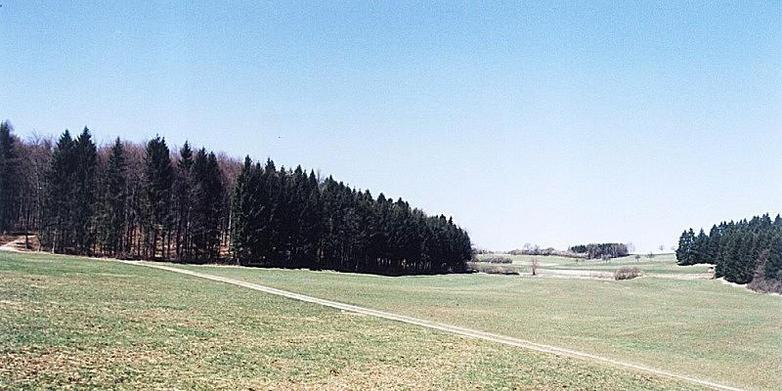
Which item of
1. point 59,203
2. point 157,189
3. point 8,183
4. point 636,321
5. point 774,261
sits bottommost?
point 636,321

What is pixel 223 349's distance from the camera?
2145 centimetres

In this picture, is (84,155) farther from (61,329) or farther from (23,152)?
(61,329)

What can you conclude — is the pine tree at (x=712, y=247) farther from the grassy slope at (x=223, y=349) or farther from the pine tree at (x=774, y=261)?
the grassy slope at (x=223, y=349)

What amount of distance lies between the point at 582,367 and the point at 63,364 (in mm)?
21030

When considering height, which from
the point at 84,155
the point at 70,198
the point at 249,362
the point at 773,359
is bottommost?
the point at 773,359

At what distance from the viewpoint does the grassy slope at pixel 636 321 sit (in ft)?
110

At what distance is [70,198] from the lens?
253ft

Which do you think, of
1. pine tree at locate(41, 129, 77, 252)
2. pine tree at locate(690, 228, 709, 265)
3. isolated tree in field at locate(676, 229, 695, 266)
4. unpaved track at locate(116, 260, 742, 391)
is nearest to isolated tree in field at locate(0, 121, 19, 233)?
pine tree at locate(41, 129, 77, 252)

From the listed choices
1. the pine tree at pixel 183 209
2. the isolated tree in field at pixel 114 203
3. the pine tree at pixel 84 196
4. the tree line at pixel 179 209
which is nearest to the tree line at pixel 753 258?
the tree line at pixel 179 209

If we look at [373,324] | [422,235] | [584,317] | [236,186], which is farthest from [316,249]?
[373,324]

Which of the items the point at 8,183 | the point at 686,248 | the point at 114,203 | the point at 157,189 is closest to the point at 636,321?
the point at 157,189

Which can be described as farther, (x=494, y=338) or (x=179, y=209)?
(x=179, y=209)

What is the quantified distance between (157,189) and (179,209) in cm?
628

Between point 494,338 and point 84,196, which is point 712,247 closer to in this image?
point 494,338
